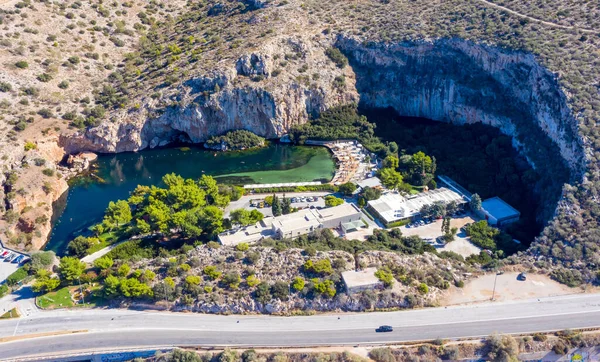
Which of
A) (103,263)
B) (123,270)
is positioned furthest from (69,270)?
(123,270)

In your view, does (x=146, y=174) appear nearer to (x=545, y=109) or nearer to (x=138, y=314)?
(x=138, y=314)

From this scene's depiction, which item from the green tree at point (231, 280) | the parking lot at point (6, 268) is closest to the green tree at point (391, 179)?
the green tree at point (231, 280)

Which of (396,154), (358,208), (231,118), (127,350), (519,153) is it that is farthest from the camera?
(231,118)

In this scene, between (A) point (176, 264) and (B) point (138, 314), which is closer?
(B) point (138, 314)

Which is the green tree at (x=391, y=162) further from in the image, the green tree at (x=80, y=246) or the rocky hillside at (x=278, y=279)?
the green tree at (x=80, y=246)

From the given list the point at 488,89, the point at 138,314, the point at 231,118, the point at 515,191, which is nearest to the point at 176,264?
the point at 138,314

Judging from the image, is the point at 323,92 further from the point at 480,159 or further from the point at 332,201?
the point at 480,159

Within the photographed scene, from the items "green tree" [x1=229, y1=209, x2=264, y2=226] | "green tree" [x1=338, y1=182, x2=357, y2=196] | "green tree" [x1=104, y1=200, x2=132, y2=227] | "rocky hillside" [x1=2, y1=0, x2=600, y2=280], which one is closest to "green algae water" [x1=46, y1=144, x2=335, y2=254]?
"rocky hillside" [x1=2, y1=0, x2=600, y2=280]
